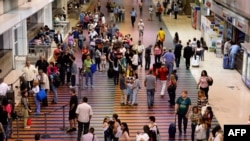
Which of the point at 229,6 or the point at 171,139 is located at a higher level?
Result: the point at 229,6

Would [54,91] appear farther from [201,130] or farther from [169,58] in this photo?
[201,130]

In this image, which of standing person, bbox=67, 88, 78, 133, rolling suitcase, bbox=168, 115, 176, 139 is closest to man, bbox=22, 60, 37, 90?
standing person, bbox=67, 88, 78, 133

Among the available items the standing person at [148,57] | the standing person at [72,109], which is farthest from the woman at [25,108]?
the standing person at [148,57]

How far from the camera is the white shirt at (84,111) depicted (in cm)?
1352

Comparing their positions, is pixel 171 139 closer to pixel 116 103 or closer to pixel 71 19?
pixel 116 103

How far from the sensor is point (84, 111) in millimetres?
13547

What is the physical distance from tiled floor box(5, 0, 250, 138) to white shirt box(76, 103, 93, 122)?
4909 millimetres

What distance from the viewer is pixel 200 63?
25859 mm

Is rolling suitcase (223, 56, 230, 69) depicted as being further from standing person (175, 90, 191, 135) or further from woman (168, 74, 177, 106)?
standing person (175, 90, 191, 135)

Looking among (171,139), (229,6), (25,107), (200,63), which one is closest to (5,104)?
(25,107)

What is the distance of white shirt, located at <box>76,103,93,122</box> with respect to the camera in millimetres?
13516

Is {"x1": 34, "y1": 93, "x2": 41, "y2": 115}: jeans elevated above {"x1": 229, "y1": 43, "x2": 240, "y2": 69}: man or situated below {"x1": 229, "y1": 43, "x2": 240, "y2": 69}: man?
below

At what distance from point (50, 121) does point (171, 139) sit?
3963 mm

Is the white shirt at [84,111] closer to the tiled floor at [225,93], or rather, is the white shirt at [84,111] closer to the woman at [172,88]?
the woman at [172,88]
